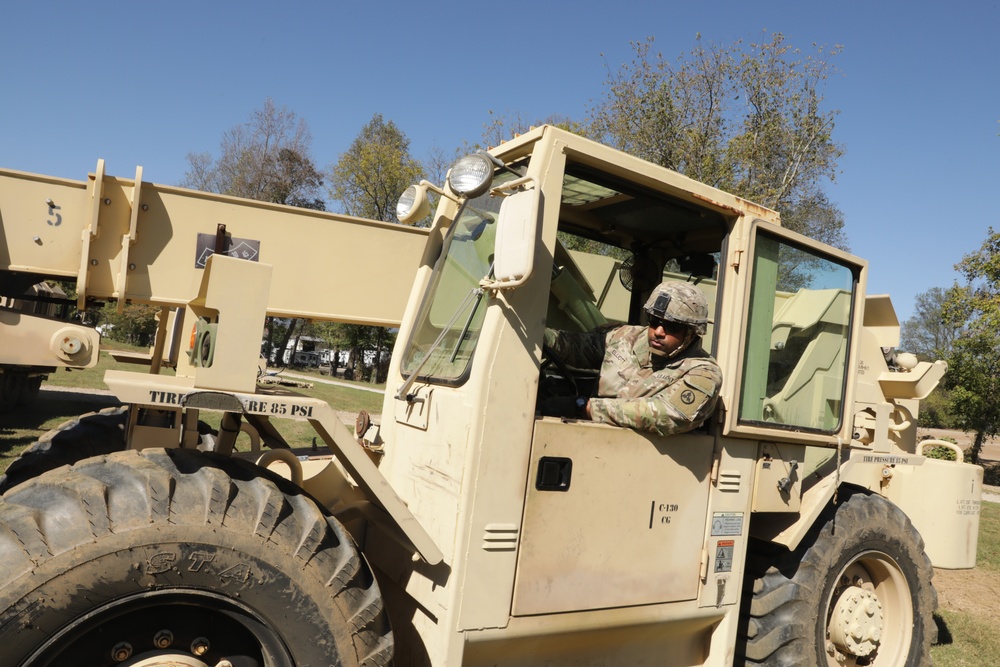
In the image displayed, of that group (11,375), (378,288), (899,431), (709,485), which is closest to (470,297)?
(378,288)

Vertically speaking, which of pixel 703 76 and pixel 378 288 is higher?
pixel 703 76

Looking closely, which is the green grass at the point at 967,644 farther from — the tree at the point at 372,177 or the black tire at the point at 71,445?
the tree at the point at 372,177

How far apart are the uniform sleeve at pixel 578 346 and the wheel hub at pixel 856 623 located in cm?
202

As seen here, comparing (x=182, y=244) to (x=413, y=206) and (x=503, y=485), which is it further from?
(x=503, y=485)

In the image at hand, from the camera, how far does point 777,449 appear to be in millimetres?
3752

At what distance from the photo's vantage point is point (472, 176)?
9.18 feet

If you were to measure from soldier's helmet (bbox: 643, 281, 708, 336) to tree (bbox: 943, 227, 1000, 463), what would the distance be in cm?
2174

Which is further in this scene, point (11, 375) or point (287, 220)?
point (11, 375)

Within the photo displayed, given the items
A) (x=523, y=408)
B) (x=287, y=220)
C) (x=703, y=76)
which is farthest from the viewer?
(x=703, y=76)

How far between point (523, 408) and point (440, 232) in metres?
1.29

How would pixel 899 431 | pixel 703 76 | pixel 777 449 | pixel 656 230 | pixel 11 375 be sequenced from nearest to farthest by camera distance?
pixel 777 449 → pixel 656 230 → pixel 899 431 → pixel 11 375 → pixel 703 76

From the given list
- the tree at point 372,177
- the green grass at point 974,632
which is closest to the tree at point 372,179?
the tree at point 372,177

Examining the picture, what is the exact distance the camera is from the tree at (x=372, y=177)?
117 feet

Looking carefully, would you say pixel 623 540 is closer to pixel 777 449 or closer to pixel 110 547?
pixel 777 449
